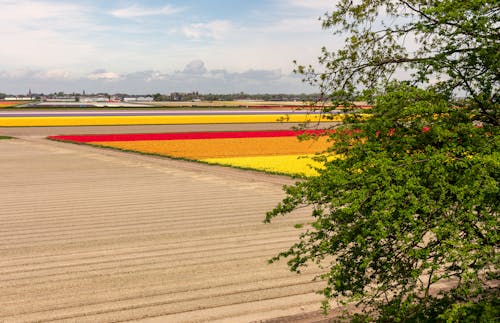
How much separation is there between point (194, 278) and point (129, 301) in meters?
1.74

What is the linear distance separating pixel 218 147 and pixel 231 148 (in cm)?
155

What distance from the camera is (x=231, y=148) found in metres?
47.5

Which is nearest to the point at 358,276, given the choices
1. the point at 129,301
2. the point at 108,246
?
the point at 129,301

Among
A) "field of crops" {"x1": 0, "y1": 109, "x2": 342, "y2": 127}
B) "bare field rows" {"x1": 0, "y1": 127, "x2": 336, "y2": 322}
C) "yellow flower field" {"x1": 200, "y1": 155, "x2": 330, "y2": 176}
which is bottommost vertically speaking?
"yellow flower field" {"x1": 200, "y1": 155, "x2": 330, "y2": 176}

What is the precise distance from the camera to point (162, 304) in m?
9.79

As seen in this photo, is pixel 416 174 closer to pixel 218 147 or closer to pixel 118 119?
pixel 218 147

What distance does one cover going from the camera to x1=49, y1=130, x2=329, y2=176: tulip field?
34969 millimetres

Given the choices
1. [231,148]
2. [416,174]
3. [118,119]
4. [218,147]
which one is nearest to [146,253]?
[416,174]

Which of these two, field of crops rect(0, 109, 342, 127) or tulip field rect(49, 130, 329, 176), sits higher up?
field of crops rect(0, 109, 342, 127)

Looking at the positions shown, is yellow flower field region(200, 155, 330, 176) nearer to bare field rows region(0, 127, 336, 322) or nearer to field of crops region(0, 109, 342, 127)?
bare field rows region(0, 127, 336, 322)

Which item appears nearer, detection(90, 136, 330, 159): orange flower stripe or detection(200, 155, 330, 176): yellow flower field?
detection(200, 155, 330, 176): yellow flower field

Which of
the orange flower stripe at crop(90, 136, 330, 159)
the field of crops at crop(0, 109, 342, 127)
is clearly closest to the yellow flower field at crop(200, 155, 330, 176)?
the orange flower stripe at crop(90, 136, 330, 159)

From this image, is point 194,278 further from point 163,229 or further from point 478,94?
point 478,94

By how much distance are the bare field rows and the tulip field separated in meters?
7.72
